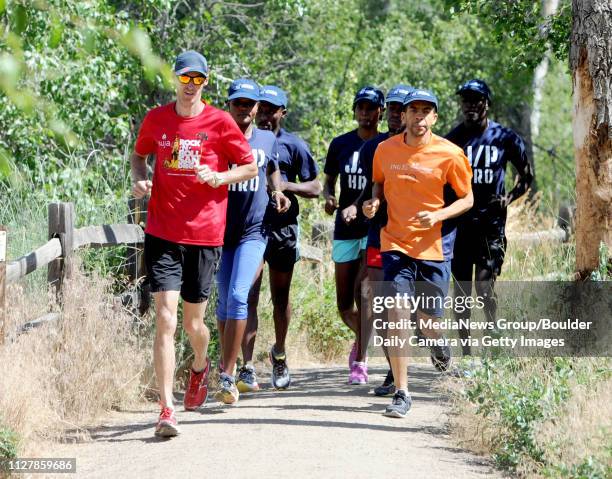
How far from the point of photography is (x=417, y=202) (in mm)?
7520

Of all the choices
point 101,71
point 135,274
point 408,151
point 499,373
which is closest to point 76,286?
point 135,274

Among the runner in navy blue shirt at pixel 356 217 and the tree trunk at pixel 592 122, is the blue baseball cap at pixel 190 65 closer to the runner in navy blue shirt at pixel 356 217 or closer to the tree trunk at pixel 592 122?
the runner in navy blue shirt at pixel 356 217

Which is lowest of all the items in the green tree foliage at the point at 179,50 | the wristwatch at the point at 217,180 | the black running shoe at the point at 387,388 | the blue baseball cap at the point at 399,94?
the black running shoe at the point at 387,388

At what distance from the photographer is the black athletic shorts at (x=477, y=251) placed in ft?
29.5

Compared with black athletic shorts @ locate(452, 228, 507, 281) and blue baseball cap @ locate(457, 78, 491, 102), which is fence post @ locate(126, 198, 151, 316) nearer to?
black athletic shorts @ locate(452, 228, 507, 281)

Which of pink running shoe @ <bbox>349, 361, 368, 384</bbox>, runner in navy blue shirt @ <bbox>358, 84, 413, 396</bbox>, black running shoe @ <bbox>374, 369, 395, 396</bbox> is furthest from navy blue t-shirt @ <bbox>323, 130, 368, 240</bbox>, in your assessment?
black running shoe @ <bbox>374, 369, 395, 396</bbox>

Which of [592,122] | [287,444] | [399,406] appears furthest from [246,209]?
[592,122]

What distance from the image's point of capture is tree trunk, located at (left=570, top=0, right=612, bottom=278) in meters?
7.77

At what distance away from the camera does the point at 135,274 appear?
9133mm

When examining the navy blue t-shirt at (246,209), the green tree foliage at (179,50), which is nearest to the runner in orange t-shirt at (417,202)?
the navy blue t-shirt at (246,209)

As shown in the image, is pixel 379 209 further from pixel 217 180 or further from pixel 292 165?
pixel 217 180

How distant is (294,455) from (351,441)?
47 centimetres

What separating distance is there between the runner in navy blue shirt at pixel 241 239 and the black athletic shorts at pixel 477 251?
1.51 meters

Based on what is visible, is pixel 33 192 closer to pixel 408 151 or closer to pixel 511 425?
pixel 408 151
